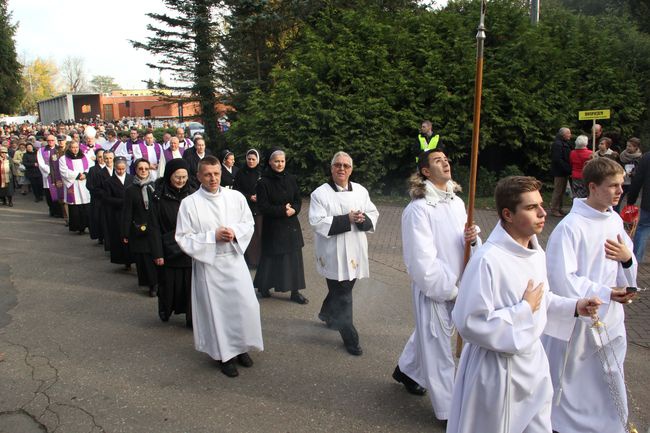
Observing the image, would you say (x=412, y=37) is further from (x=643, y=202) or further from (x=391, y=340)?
(x=391, y=340)

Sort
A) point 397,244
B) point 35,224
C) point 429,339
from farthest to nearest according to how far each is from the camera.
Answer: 1. point 35,224
2. point 397,244
3. point 429,339

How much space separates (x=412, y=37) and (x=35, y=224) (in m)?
11.1

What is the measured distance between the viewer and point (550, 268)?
11.9 feet

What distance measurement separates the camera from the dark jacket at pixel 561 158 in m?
12.1

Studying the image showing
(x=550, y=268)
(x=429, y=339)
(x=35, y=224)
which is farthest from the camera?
(x=35, y=224)

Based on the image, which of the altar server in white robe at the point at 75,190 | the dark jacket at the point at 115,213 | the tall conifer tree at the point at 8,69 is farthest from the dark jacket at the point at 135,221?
the tall conifer tree at the point at 8,69

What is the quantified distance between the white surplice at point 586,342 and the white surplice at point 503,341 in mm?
844

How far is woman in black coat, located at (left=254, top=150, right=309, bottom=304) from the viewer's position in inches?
272

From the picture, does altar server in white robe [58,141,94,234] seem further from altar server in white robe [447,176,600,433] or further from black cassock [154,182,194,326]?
altar server in white robe [447,176,600,433]

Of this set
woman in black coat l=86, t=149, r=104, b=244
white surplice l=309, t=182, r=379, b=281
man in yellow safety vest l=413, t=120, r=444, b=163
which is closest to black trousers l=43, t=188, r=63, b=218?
woman in black coat l=86, t=149, r=104, b=244

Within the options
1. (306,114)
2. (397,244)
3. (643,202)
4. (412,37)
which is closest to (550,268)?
(643,202)

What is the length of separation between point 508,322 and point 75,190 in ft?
37.4

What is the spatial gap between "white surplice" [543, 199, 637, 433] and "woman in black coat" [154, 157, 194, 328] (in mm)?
3926

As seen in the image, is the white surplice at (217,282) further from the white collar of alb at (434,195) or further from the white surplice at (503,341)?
the white surplice at (503,341)
